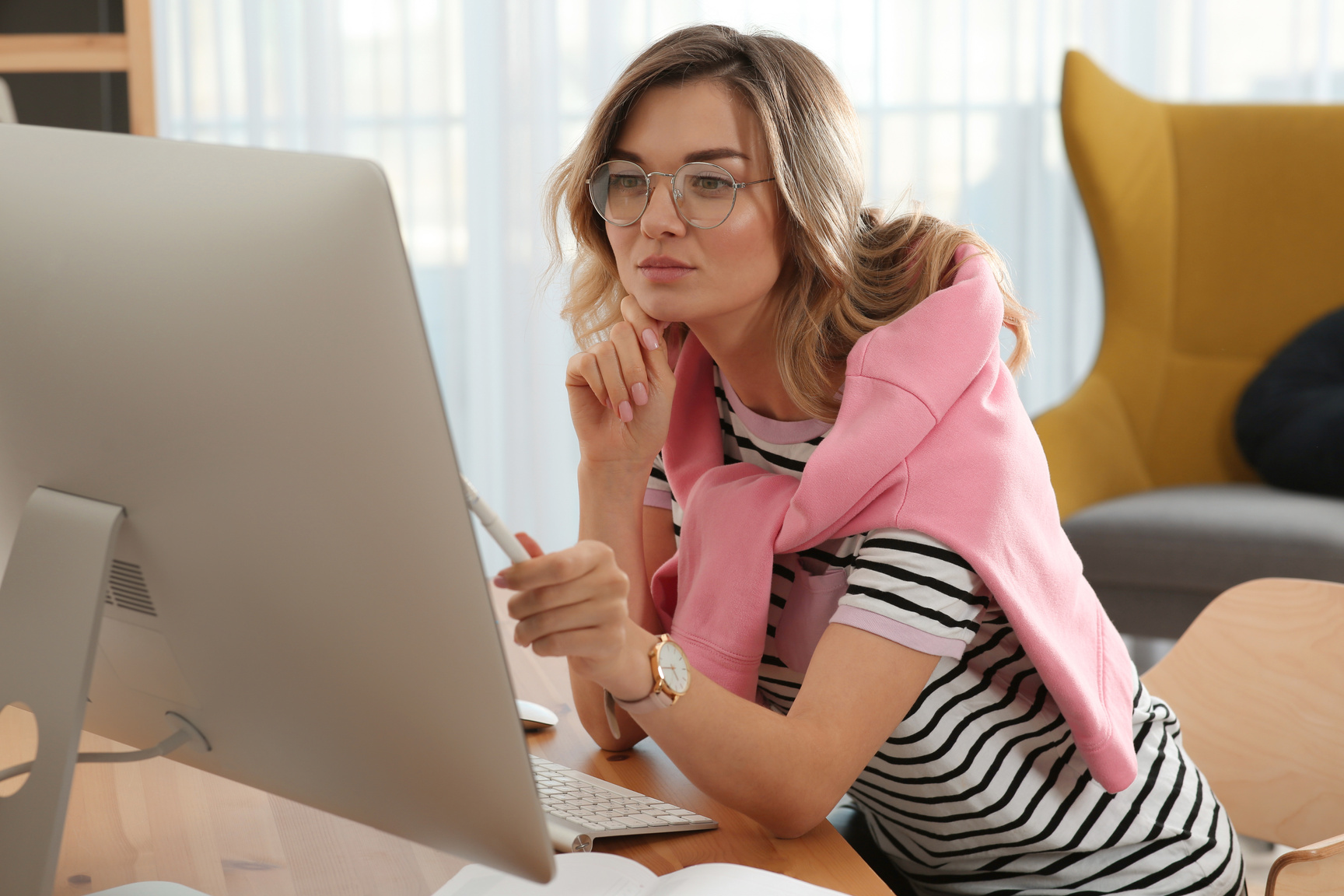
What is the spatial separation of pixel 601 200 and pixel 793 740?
55 centimetres

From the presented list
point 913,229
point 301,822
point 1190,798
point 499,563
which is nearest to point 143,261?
point 301,822

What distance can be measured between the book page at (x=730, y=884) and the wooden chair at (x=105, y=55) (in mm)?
2338

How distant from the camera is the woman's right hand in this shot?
109 cm

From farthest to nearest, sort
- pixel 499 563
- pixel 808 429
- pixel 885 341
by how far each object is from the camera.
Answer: pixel 499 563
pixel 808 429
pixel 885 341

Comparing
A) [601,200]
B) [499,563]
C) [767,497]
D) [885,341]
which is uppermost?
[601,200]

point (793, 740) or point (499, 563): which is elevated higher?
point (793, 740)

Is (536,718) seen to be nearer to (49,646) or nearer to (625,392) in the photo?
(625,392)

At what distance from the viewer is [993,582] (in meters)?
0.89

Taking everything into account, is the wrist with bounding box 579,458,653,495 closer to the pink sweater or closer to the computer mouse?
the pink sweater

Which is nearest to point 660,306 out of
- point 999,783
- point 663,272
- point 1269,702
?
point 663,272

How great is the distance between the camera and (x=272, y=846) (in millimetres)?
782

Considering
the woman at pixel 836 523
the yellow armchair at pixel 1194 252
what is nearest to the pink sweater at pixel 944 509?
the woman at pixel 836 523

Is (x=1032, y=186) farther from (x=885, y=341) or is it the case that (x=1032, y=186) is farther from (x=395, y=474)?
(x=395, y=474)

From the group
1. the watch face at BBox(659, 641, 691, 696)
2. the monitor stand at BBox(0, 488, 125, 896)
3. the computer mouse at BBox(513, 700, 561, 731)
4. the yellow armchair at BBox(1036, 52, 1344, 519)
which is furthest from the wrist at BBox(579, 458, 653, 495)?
the yellow armchair at BBox(1036, 52, 1344, 519)
